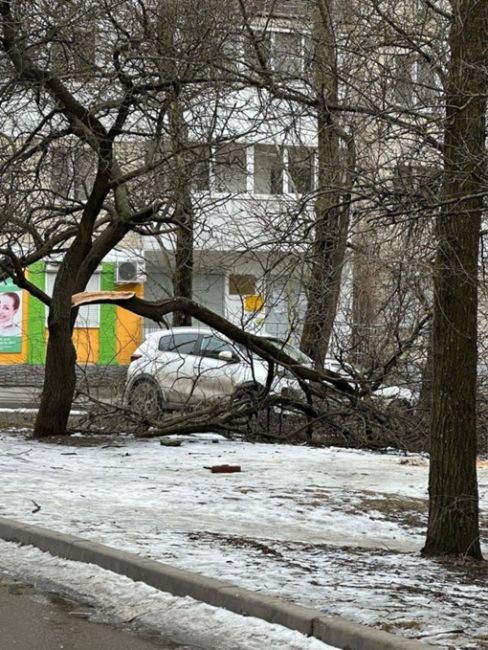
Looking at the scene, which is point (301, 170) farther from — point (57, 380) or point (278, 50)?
point (57, 380)

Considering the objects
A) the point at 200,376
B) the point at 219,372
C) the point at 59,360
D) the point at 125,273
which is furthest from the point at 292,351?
the point at 125,273

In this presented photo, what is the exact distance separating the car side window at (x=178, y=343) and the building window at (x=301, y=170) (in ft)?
13.6

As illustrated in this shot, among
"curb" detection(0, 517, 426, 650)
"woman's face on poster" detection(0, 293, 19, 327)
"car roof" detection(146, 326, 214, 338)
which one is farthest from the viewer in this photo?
"woman's face on poster" detection(0, 293, 19, 327)

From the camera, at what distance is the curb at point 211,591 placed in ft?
18.5

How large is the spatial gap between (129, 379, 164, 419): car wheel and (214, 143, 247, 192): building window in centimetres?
312

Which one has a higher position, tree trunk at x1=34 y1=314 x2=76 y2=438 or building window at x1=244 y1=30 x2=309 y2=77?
building window at x1=244 y1=30 x2=309 y2=77

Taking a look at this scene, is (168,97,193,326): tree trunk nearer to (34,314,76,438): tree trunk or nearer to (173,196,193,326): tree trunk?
(173,196,193,326): tree trunk

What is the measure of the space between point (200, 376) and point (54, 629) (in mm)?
10105

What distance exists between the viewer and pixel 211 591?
654 cm

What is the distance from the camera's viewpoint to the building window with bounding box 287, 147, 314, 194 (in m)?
11.0

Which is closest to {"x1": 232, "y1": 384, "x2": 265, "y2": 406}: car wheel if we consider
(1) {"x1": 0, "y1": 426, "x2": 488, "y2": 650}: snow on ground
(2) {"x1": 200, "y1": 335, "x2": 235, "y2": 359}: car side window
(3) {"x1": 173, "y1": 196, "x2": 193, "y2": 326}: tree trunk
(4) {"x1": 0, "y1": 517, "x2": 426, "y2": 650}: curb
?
(1) {"x1": 0, "y1": 426, "x2": 488, "y2": 650}: snow on ground

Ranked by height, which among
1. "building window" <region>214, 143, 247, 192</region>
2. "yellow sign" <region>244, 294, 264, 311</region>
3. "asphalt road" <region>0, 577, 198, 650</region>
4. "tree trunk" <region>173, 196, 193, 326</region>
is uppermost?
"building window" <region>214, 143, 247, 192</region>

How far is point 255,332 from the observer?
53.3 feet

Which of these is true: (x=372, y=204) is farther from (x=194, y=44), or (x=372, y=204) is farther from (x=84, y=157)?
(x=84, y=157)
